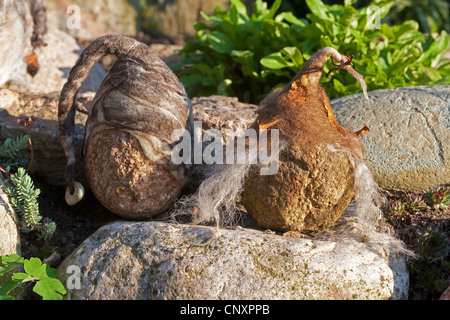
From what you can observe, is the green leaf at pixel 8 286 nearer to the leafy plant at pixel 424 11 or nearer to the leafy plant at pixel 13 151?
the leafy plant at pixel 13 151

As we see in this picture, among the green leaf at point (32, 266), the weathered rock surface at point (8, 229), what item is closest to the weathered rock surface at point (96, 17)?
the weathered rock surface at point (8, 229)

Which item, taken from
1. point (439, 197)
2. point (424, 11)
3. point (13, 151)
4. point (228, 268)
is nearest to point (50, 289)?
point (228, 268)

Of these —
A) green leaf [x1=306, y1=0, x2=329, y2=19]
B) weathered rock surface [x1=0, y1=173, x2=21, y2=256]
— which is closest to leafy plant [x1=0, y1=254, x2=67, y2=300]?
weathered rock surface [x1=0, y1=173, x2=21, y2=256]

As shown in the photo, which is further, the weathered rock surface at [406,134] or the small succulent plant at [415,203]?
the weathered rock surface at [406,134]

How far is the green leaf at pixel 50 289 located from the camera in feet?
8.81

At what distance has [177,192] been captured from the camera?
10.8 ft

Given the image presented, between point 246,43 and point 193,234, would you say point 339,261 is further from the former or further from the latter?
point 246,43

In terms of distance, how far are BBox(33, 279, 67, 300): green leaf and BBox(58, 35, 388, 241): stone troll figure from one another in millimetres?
661

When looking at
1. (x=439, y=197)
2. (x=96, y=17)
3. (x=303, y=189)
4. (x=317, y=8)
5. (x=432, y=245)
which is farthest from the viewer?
(x=96, y=17)

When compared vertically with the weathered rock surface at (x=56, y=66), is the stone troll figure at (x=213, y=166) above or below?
below

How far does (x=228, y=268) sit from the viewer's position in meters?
2.69

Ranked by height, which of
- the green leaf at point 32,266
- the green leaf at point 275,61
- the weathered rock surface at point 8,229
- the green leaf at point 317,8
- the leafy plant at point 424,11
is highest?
the leafy plant at point 424,11

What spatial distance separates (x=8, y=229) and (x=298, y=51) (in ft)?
9.46

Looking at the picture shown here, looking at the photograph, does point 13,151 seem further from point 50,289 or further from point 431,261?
point 431,261
